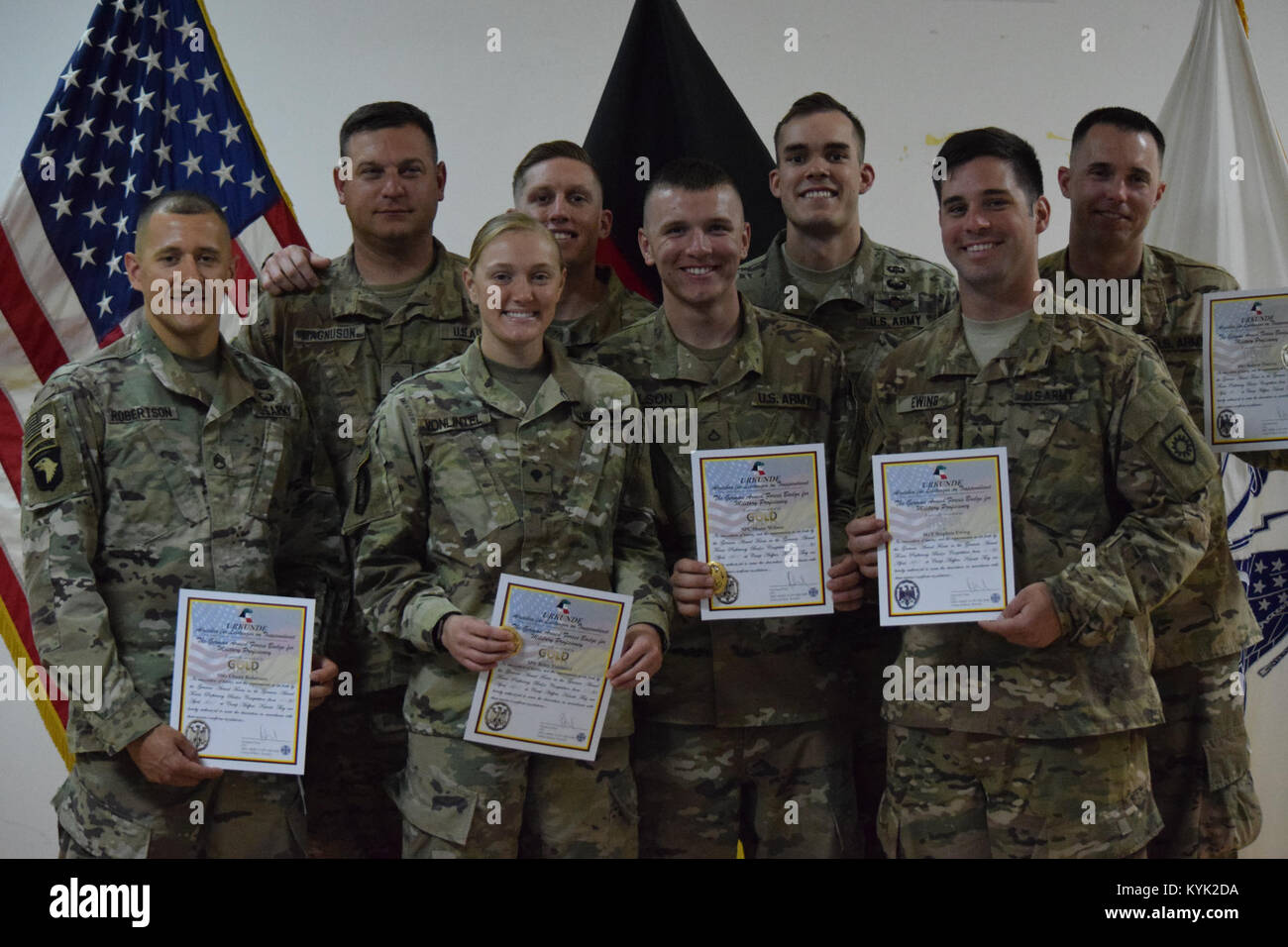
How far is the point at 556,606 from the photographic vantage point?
283 centimetres

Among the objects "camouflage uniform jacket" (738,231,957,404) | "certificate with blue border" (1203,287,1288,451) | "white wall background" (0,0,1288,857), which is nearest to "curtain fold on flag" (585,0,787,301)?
"white wall background" (0,0,1288,857)

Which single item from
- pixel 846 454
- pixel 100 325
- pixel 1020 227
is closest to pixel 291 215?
pixel 100 325

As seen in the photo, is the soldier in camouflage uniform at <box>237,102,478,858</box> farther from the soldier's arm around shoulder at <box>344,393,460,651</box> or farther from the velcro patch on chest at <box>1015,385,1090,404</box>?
the velcro patch on chest at <box>1015,385,1090,404</box>

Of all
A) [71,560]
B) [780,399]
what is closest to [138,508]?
[71,560]

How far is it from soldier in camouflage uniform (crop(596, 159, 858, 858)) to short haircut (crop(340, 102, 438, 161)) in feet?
2.68

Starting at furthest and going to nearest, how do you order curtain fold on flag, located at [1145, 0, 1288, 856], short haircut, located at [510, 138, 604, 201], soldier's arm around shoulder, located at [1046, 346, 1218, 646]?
curtain fold on flag, located at [1145, 0, 1288, 856] < short haircut, located at [510, 138, 604, 201] < soldier's arm around shoulder, located at [1046, 346, 1218, 646]

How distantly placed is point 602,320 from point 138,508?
1542mm

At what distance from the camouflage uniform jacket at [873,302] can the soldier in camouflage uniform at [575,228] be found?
0.53 meters

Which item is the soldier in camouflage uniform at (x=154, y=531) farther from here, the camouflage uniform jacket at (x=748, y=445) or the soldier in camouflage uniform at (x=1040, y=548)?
the soldier in camouflage uniform at (x=1040, y=548)

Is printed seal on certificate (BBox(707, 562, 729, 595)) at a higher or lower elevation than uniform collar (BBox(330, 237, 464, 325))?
lower

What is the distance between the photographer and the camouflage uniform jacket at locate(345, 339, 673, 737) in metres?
2.90

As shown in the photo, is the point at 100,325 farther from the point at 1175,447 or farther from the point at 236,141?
the point at 1175,447

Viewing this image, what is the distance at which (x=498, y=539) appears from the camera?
291cm

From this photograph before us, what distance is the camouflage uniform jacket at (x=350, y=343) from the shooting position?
3420 millimetres
